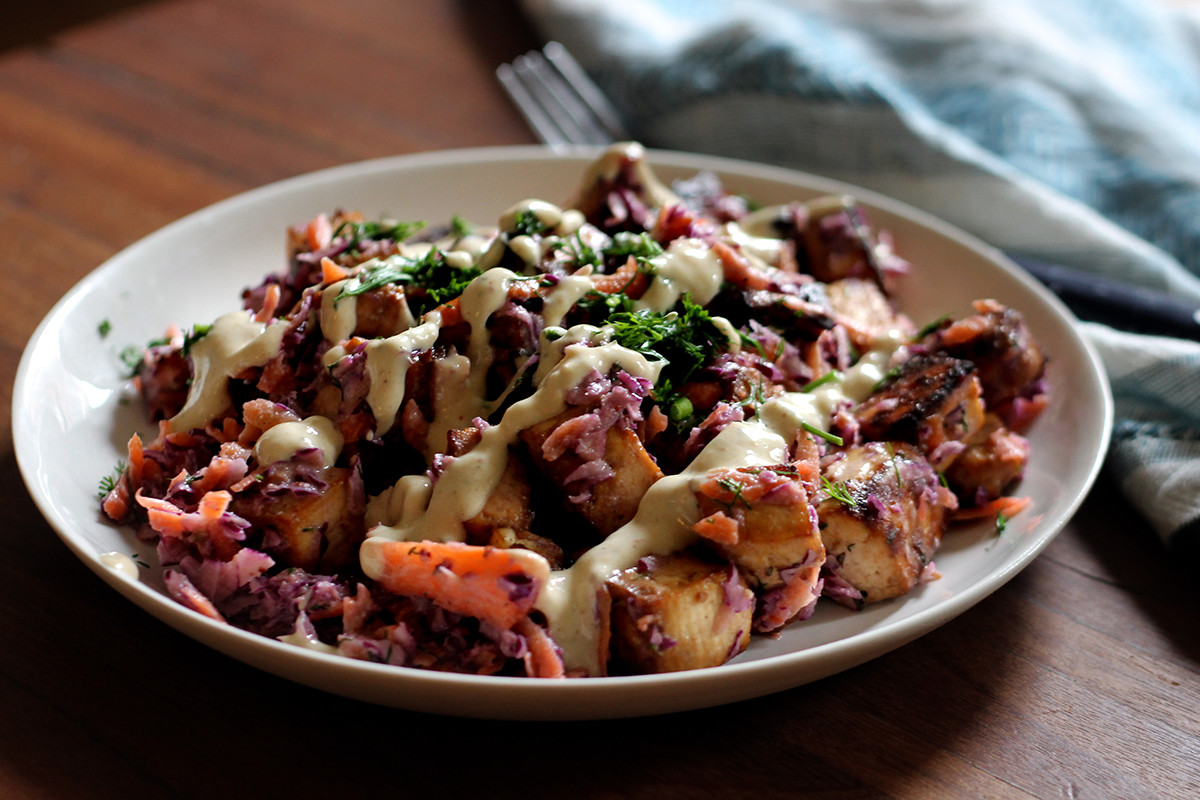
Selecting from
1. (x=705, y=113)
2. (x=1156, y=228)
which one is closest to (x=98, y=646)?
(x=705, y=113)

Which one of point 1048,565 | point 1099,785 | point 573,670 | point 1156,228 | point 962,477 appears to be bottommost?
point 1156,228

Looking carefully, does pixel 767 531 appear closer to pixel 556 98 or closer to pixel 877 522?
pixel 877 522

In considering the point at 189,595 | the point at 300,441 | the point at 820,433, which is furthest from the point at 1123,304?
the point at 189,595

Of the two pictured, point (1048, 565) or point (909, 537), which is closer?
point (909, 537)

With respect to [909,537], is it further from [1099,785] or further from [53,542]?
[53,542]

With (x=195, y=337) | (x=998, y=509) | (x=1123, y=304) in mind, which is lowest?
(x=1123, y=304)

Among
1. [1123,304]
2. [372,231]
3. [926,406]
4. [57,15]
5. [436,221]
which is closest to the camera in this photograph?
[926,406]
